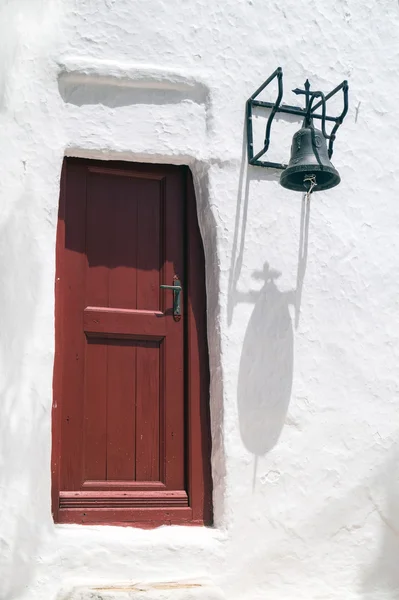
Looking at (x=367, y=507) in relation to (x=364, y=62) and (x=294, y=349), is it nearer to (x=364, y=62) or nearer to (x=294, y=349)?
(x=294, y=349)

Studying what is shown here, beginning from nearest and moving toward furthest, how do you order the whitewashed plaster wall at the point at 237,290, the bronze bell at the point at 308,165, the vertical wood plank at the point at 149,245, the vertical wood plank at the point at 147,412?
the whitewashed plaster wall at the point at 237,290, the bronze bell at the point at 308,165, the vertical wood plank at the point at 147,412, the vertical wood plank at the point at 149,245

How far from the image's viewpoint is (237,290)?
470cm

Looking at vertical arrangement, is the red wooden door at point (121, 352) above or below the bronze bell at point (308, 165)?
below

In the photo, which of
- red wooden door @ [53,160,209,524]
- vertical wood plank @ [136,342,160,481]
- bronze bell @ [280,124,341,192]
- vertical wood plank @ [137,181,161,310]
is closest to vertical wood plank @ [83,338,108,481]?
red wooden door @ [53,160,209,524]

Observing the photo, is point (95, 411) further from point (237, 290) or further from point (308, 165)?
point (308, 165)

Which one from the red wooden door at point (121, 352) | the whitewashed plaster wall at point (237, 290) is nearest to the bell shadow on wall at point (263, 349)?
the whitewashed plaster wall at point (237, 290)

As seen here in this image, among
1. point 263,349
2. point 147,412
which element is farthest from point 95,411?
point 263,349

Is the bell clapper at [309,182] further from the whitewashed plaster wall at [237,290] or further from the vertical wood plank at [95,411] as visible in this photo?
the vertical wood plank at [95,411]

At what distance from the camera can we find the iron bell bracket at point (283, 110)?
4715 millimetres

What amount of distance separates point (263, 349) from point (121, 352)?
27.8 inches

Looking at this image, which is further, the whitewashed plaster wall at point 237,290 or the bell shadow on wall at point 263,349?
the bell shadow on wall at point 263,349

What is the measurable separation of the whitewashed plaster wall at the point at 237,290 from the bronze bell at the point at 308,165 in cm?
28

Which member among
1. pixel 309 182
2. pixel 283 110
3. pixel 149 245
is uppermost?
pixel 283 110

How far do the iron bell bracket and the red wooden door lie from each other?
0.45 m
